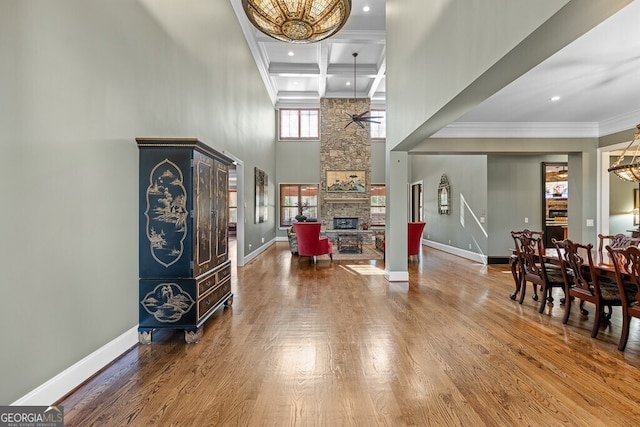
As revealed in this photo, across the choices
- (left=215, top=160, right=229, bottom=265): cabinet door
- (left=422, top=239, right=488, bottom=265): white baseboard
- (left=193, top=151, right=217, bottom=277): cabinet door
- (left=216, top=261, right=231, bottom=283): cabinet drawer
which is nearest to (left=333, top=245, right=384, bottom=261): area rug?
(left=422, top=239, right=488, bottom=265): white baseboard

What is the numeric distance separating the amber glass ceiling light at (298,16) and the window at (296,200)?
8708 millimetres

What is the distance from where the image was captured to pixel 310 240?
7.20 m

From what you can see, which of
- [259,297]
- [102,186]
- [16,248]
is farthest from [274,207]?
[16,248]

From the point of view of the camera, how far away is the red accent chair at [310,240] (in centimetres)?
710

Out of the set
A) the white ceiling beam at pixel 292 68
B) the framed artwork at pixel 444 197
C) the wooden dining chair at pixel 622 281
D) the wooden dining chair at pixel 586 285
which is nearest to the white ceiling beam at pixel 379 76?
the white ceiling beam at pixel 292 68

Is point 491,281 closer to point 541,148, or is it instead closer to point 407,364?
point 541,148

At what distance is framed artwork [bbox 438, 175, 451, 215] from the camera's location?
904 centimetres

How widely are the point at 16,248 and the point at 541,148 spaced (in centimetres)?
731

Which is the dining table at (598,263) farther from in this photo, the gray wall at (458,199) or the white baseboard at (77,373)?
the white baseboard at (77,373)

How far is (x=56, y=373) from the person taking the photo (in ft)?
6.73

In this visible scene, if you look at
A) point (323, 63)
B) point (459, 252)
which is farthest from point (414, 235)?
point (323, 63)

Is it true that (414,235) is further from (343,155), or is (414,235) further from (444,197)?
(343,155)

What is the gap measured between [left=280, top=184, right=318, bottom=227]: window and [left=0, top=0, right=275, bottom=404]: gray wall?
8638 mm

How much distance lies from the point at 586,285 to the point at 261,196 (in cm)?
769
